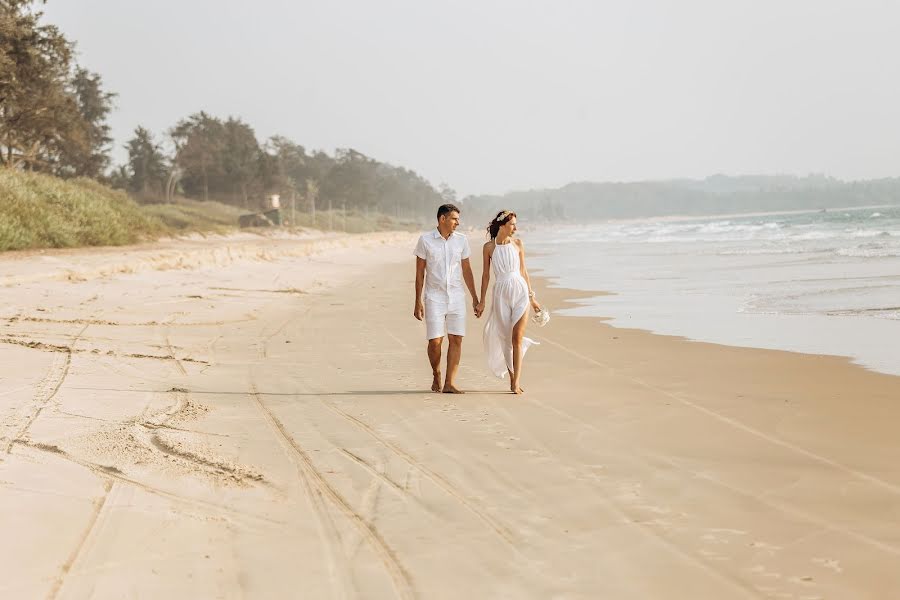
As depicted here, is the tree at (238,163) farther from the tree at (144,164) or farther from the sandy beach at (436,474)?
the sandy beach at (436,474)

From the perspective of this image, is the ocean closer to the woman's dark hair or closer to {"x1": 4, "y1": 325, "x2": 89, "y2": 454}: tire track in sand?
the woman's dark hair

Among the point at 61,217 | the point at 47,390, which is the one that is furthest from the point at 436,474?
the point at 61,217

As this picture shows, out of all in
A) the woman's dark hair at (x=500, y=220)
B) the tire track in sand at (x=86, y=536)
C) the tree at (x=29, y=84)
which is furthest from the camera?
the tree at (x=29, y=84)

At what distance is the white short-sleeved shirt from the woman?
0.27m

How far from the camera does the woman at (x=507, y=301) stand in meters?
7.48

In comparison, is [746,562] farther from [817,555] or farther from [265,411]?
[265,411]

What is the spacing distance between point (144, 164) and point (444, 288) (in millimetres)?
64423

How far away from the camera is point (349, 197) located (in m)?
118

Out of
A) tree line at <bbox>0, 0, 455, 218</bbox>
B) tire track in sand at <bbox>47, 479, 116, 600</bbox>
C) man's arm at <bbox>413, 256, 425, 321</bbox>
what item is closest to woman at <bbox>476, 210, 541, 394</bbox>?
man's arm at <bbox>413, 256, 425, 321</bbox>

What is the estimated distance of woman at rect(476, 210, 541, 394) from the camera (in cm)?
748

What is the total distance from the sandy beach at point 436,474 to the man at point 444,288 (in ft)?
1.22

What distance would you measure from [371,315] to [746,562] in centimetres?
1079

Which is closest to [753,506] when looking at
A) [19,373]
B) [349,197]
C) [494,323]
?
[494,323]

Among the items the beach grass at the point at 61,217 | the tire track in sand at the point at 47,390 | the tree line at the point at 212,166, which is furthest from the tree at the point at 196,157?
the tire track in sand at the point at 47,390
